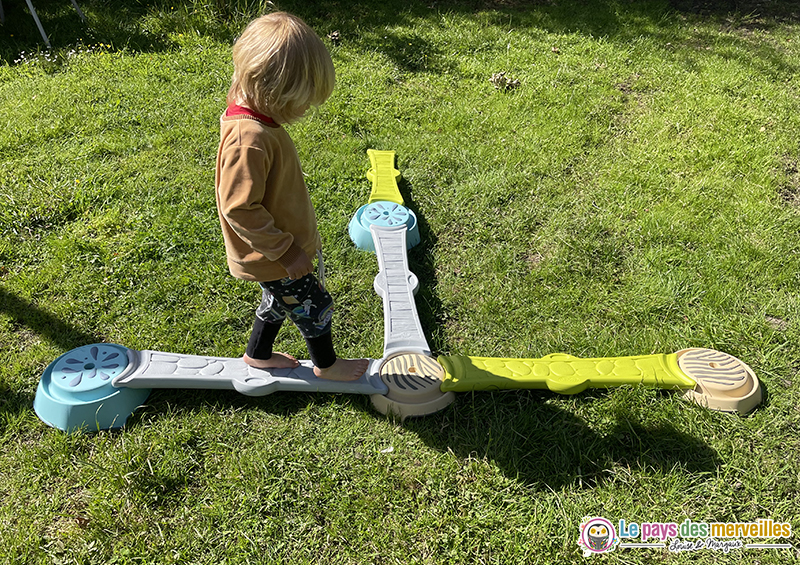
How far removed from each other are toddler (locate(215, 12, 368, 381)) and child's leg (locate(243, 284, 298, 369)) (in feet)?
0.62

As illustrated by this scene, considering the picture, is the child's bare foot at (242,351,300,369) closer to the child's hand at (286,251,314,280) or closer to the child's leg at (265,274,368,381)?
the child's leg at (265,274,368,381)

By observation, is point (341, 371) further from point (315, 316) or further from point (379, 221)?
point (379, 221)

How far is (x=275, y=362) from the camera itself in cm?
235

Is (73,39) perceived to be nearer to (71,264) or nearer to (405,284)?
(71,264)

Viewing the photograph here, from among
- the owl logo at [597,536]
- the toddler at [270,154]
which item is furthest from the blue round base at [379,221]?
the owl logo at [597,536]

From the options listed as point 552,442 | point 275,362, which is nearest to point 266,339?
point 275,362

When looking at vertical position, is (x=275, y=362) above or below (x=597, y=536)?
above

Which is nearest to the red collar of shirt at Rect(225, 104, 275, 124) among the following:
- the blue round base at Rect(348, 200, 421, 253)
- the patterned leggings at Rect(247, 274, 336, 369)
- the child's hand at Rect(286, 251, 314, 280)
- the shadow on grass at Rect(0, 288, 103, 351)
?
the child's hand at Rect(286, 251, 314, 280)

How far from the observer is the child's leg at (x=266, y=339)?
218 cm

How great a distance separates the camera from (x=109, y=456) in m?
2.08

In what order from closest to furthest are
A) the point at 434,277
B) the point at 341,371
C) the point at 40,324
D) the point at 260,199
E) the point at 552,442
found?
the point at 260,199, the point at 552,442, the point at 341,371, the point at 40,324, the point at 434,277

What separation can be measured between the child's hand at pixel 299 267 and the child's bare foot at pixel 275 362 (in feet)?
2.12

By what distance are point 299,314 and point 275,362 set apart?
15.0 inches

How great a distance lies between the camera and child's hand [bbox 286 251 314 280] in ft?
5.91
